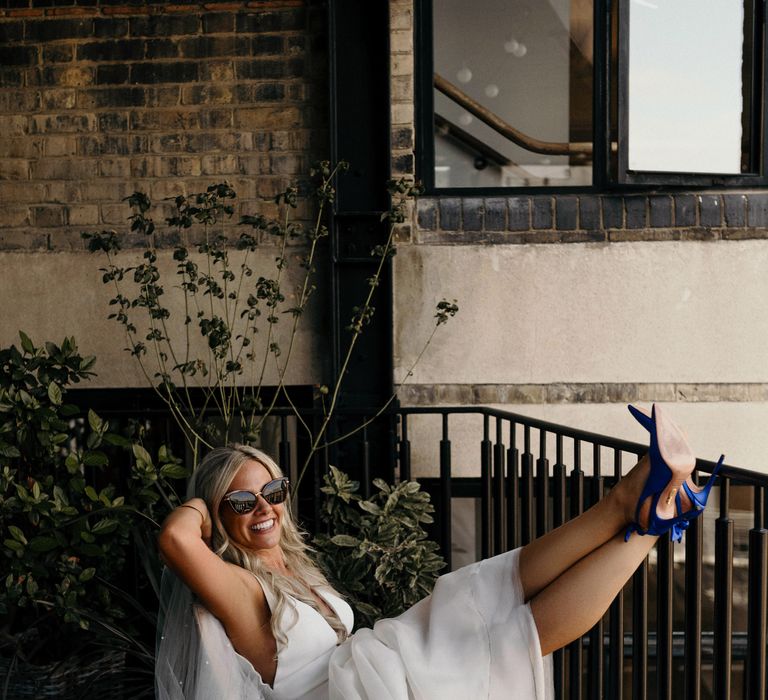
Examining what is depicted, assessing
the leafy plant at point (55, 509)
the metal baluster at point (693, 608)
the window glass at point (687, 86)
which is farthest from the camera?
the window glass at point (687, 86)

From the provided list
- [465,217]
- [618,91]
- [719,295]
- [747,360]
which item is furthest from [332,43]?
[747,360]

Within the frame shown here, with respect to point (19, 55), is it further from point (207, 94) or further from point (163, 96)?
point (207, 94)

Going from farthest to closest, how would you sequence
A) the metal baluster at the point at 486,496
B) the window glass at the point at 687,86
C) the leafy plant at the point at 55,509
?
the window glass at the point at 687,86
the metal baluster at the point at 486,496
the leafy plant at the point at 55,509

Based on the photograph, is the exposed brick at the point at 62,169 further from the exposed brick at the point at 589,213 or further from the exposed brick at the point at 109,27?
the exposed brick at the point at 589,213

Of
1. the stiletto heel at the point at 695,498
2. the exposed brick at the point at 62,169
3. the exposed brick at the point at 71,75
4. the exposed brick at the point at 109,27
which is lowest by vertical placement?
the stiletto heel at the point at 695,498

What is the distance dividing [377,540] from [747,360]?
1993 millimetres

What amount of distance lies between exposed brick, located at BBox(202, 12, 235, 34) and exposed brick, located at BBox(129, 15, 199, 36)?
0.05 metres

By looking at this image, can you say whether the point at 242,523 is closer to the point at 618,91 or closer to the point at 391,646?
the point at 391,646

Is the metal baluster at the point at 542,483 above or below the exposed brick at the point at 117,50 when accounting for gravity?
below

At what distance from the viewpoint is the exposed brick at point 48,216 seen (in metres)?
4.13

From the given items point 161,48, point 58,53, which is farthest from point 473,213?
point 58,53

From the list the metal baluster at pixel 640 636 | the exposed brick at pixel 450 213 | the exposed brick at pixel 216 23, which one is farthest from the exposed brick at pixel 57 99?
the metal baluster at pixel 640 636

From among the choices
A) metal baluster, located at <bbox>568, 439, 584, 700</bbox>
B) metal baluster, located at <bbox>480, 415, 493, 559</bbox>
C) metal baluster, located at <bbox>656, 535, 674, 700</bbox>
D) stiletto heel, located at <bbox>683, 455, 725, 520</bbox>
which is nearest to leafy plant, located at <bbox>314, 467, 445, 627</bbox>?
metal baluster, located at <bbox>480, 415, 493, 559</bbox>

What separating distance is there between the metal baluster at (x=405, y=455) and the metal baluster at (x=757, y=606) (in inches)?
80.2
